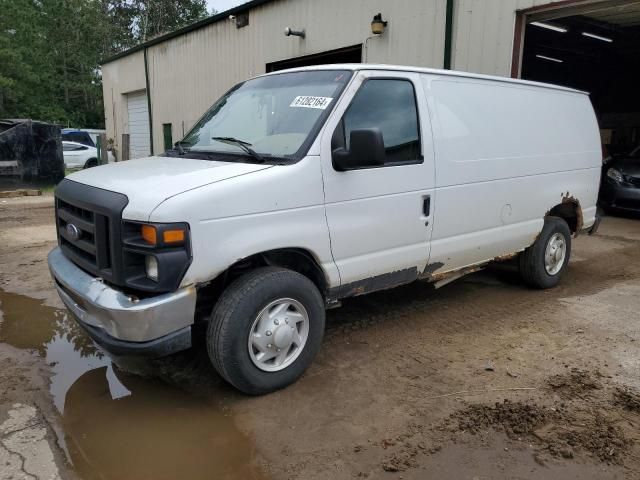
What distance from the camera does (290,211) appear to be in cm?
341

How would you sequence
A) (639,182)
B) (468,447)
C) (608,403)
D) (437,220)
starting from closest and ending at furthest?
(468,447), (608,403), (437,220), (639,182)

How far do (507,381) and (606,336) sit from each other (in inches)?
53.6

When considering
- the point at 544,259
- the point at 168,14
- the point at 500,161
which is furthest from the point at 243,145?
the point at 168,14

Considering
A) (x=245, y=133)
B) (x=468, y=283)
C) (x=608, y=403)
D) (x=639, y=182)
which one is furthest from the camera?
(x=639, y=182)

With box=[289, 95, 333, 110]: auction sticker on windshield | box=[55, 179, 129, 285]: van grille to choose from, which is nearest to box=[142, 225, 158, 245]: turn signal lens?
box=[55, 179, 129, 285]: van grille

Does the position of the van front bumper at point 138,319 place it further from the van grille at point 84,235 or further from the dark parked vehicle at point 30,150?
the dark parked vehicle at point 30,150

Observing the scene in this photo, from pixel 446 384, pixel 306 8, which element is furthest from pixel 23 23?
pixel 446 384

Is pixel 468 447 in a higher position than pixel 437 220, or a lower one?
lower

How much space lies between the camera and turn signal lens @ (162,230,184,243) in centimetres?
291

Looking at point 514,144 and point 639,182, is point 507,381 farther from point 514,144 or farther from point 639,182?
point 639,182

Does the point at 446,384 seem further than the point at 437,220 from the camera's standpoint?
No

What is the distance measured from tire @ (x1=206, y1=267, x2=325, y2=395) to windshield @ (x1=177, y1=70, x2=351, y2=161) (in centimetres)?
86

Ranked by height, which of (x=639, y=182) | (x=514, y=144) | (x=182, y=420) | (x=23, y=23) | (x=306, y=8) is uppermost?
(x=23, y=23)

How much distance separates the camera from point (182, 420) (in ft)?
10.7
